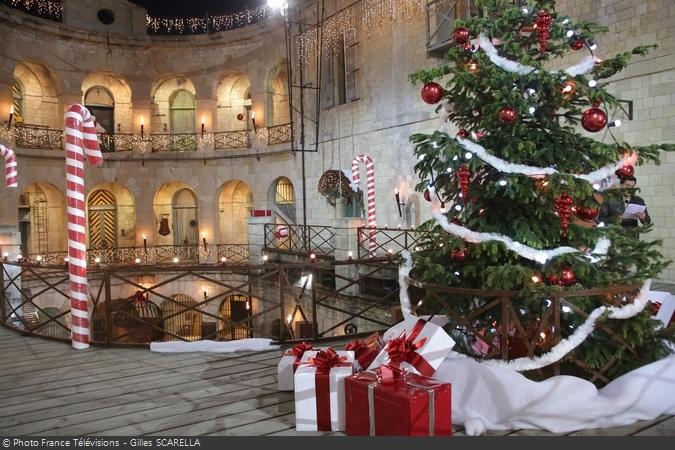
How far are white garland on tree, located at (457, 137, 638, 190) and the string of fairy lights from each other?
10282mm

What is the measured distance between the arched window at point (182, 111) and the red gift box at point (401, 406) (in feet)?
64.4

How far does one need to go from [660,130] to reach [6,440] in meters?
8.85

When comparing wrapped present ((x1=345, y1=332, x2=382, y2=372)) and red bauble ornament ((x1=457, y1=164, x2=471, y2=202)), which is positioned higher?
red bauble ornament ((x1=457, y1=164, x2=471, y2=202))

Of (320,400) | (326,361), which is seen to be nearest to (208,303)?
(326,361)

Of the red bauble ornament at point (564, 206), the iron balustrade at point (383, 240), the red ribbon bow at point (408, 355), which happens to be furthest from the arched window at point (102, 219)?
the red bauble ornament at point (564, 206)

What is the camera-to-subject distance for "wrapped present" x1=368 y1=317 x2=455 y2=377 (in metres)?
3.51

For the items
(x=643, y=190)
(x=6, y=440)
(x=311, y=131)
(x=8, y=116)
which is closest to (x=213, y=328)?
(x=311, y=131)

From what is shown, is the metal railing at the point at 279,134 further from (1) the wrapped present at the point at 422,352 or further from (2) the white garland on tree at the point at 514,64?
(1) the wrapped present at the point at 422,352

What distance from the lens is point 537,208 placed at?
389cm

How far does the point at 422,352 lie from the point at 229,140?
683 inches

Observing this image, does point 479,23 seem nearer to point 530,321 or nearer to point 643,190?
point 530,321

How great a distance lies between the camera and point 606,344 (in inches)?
151

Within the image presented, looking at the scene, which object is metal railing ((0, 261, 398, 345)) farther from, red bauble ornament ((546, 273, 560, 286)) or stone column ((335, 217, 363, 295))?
red bauble ornament ((546, 273, 560, 286))

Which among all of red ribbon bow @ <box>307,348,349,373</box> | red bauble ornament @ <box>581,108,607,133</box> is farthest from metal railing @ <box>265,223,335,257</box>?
red bauble ornament @ <box>581,108,607,133</box>
